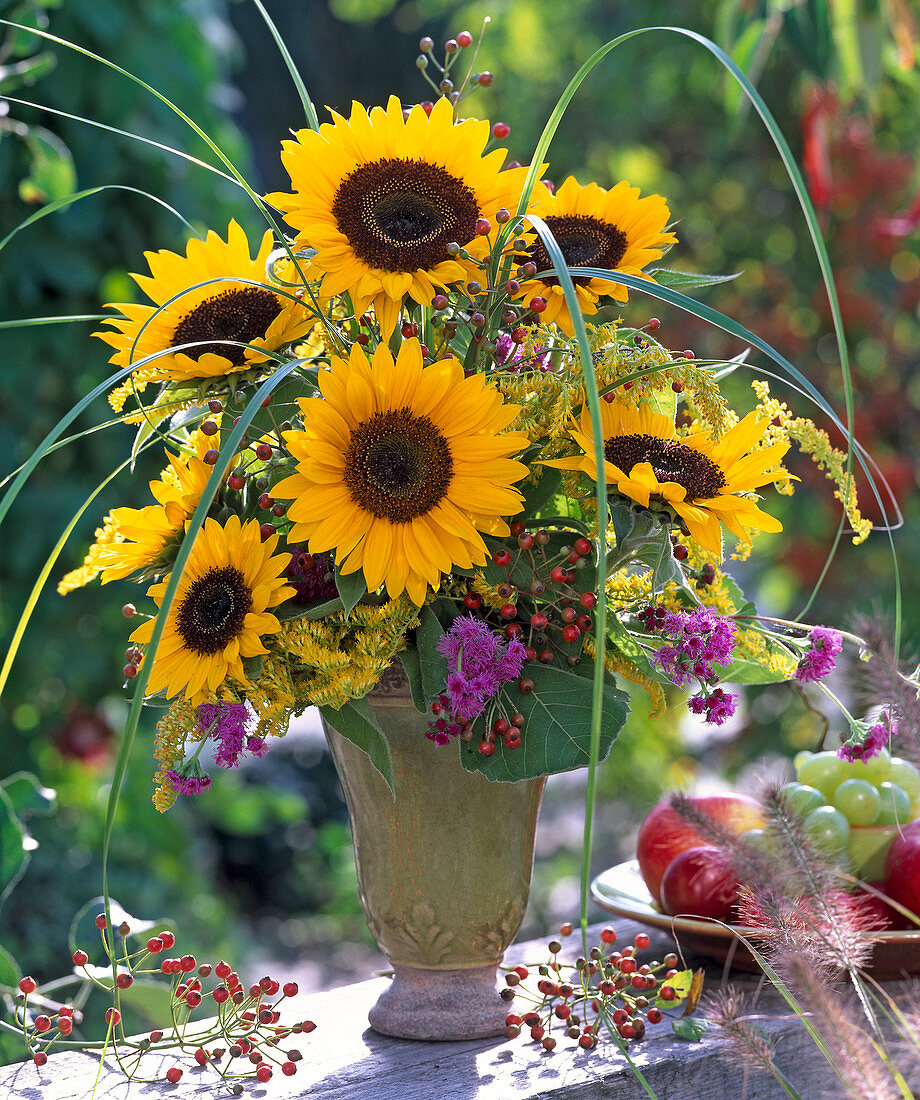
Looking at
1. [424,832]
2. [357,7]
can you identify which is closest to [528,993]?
[424,832]

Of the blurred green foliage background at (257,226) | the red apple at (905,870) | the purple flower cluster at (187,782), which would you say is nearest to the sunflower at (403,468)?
the purple flower cluster at (187,782)

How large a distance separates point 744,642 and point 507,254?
0.74ft

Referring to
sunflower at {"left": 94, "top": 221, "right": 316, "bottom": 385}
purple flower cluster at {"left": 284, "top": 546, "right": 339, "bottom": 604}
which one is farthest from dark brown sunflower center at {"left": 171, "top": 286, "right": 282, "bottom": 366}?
purple flower cluster at {"left": 284, "top": 546, "right": 339, "bottom": 604}

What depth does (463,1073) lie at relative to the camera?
0.52 meters

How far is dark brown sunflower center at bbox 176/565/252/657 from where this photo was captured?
472 millimetres

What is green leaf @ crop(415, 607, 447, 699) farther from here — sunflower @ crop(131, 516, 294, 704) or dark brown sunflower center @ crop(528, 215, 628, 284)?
dark brown sunflower center @ crop(528, 215, 628, 284)

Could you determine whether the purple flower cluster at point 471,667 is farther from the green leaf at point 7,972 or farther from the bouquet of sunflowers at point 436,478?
the green leaf at point 7,972

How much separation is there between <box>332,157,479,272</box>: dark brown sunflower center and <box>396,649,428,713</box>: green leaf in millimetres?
175

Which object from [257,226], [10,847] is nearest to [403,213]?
[10,847]

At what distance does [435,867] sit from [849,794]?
0.27m

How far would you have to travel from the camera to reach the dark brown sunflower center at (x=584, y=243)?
1.71 ft

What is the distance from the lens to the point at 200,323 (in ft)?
1.74

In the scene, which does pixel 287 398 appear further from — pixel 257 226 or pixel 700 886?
pixel 257 226

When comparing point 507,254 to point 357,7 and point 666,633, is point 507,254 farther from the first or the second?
point 357,7
